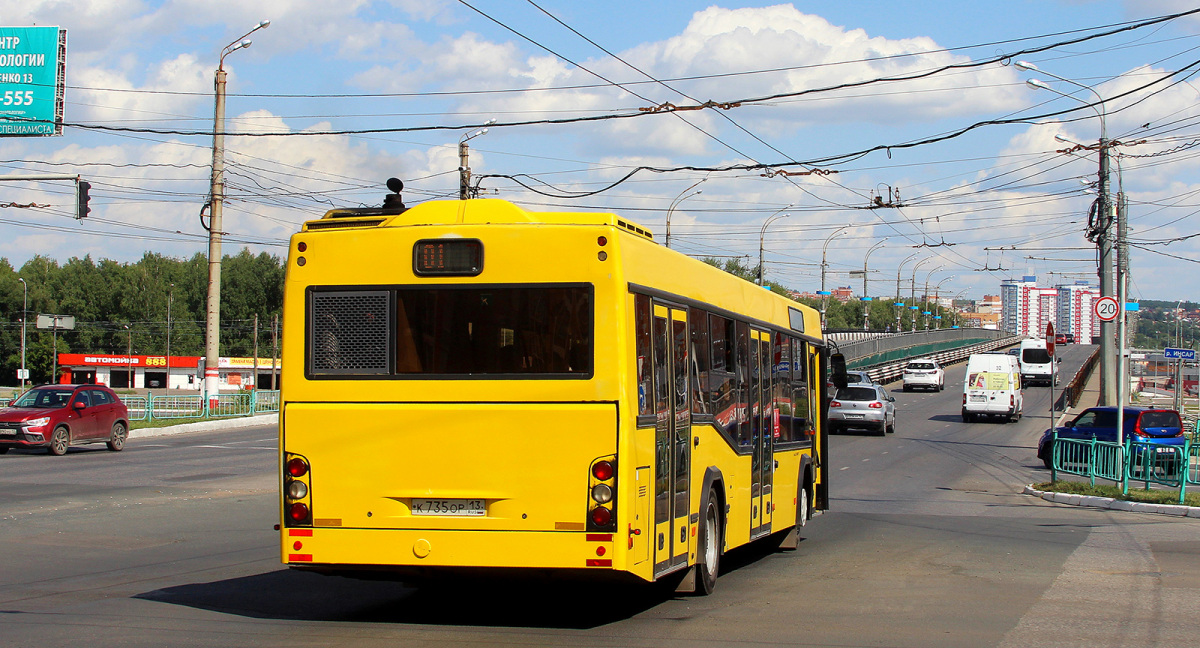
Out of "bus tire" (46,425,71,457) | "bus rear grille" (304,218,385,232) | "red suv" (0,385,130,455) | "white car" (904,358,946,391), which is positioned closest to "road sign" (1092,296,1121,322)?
"bus rear grille" (304,218,385,232)

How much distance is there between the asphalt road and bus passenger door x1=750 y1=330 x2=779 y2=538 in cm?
63

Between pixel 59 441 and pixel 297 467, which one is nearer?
pixel 297 467

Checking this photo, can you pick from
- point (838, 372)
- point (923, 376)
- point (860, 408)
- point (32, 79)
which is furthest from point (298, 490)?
point (923, 376)

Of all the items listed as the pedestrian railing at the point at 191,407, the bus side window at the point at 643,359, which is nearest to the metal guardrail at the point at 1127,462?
the bus side window at the point at 643,359

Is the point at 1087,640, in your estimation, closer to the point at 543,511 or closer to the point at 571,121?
the point at 543,511

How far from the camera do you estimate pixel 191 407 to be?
43.5 metres

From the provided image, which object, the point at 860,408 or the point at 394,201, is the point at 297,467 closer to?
the point at 394,201

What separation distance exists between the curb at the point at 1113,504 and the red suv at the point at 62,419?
2096 centimetres

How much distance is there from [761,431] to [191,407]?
36.1 metres

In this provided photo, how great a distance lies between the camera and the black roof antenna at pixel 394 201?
8742mm

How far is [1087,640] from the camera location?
8.08 meters

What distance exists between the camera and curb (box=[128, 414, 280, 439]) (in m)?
35.8

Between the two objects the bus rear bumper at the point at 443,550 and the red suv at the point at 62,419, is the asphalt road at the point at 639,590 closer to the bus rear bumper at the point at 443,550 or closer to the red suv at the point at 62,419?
the bus rear bumper at the point at 443,550

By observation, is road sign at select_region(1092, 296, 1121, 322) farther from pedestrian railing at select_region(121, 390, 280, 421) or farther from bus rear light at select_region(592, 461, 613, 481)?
pedestrian railing at select_region(121, 390, 280, 421)
